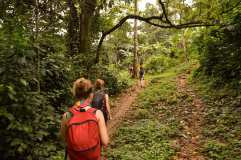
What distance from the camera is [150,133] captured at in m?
9.73

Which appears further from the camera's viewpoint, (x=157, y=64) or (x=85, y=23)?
(x=157, y=64)

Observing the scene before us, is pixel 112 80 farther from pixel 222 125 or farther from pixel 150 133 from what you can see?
pixel 222 125

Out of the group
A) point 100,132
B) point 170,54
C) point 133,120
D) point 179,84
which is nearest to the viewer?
point 100,132

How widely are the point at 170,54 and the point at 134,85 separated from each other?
1467 centimetres

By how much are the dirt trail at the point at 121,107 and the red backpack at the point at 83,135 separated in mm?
6875

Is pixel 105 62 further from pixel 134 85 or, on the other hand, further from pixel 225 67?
pixel 225 67

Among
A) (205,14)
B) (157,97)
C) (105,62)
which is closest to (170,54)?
(105,62)

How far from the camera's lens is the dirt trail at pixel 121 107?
1218 cm

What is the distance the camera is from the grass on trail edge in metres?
7.92

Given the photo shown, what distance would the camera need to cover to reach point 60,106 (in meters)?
9.34

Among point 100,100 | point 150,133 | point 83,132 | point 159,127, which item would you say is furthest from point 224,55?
point 83,132

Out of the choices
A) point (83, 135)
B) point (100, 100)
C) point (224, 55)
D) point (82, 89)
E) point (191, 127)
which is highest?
point (224, 55)

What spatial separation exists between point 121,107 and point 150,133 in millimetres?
6138

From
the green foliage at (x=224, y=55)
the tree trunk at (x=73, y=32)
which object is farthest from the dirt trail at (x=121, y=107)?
the green foliage at (x=224, y=55)
